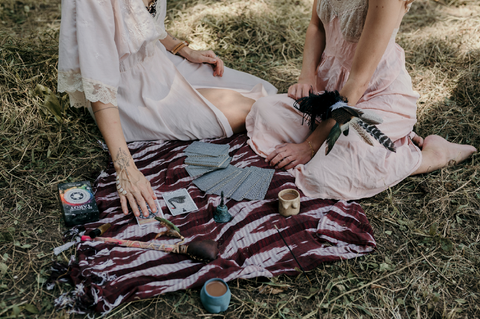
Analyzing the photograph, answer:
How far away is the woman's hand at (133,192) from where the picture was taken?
214cm

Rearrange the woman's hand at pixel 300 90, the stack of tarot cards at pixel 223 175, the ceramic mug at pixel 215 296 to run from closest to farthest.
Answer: the ceramic mug at pixel 215 296 < the stack of tarot cards at pixel 223 175 < the woman's hand at pixel 300 90

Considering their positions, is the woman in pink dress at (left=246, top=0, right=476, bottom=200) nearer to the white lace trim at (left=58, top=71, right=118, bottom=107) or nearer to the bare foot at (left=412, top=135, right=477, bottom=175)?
the bare foot at (left=412, top=135, right=477, bottom=175)

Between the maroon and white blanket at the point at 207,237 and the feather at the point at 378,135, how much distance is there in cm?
45

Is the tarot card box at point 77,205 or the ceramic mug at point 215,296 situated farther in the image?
the tarot card box at point 77,205

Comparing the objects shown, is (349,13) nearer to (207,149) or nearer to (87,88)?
(207,149)

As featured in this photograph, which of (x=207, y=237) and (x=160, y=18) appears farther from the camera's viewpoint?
(x=160, y=18)

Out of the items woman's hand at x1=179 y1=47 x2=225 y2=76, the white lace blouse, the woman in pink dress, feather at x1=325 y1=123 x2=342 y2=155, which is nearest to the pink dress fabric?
the woman in pink dress

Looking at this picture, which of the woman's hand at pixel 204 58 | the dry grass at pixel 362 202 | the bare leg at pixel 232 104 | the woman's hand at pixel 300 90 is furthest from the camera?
the woman's hand at pixel 204 58

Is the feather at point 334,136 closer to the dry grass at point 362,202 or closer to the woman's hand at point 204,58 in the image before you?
the dry grass at point 362,202

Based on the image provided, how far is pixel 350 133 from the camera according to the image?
242 centimetres

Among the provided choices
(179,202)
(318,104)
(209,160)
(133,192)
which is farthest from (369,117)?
(133,192)

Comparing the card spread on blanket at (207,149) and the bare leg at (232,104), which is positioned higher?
the bare leg at (232,104)

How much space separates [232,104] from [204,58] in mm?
Result: 501

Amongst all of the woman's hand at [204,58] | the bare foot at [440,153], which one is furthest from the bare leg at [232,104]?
the bare foot at [440,153]
